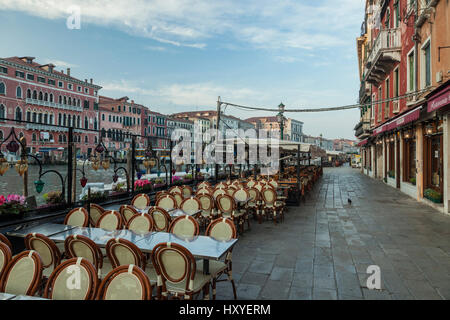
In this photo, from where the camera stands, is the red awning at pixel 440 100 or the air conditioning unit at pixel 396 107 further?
the air conditioning unit at pixel 396 107

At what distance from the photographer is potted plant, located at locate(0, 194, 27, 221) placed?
5.08 m

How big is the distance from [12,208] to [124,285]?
4038mm

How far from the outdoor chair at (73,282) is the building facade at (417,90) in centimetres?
775

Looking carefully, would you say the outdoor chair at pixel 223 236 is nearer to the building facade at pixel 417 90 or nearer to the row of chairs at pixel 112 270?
the row of chairs at pixel 112 270

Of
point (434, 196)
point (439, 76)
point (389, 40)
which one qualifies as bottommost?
point (434, 196)

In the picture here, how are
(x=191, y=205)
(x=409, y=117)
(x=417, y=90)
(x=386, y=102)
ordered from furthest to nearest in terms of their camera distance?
(x=386, y=102)
(x=417, y=90)
(x=409, y=117)
(x=191, y=205)

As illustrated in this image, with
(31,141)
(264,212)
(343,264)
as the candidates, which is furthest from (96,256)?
(31,141)

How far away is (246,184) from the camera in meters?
10.8

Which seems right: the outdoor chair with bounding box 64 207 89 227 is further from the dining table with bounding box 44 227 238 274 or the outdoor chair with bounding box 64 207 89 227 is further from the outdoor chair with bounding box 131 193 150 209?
the outdoor chair with bounding box 131 193 150 209

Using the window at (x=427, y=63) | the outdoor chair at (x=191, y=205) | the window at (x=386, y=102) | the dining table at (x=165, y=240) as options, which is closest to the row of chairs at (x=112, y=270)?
the dining table at (x=165, y=240)

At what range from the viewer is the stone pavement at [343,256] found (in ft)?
12.5

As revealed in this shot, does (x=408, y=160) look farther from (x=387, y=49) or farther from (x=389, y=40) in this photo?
(x=389, y=40)

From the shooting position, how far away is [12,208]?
17.1ft

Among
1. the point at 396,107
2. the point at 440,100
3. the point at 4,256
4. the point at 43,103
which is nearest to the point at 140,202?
the point at 4,256
